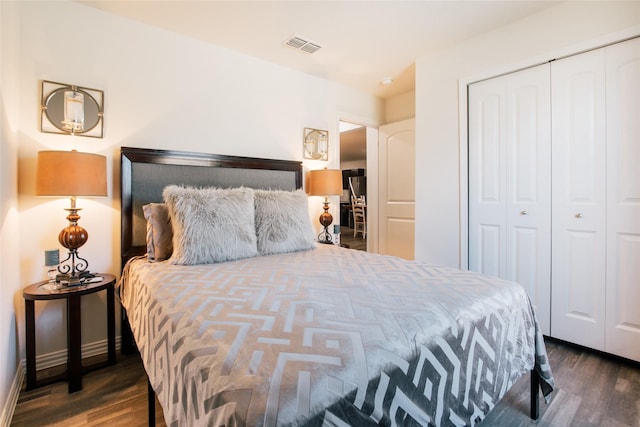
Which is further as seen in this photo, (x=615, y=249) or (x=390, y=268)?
(x=615, y=249)

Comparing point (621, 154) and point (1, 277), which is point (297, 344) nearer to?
point (1, 277)

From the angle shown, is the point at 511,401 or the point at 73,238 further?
the point at 73,238

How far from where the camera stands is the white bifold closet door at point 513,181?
7.58ft

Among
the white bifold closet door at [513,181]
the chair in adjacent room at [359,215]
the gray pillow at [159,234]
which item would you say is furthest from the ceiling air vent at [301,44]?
the chair in adjacent room at [359,215]

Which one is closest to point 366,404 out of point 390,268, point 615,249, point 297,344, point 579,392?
point 297,344

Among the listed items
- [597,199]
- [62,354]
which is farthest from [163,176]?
[597,199]

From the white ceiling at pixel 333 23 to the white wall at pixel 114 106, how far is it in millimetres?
162

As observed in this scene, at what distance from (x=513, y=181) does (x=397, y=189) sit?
1.61 m

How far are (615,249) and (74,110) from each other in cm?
376

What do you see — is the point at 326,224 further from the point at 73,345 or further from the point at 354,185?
the point at 354,185

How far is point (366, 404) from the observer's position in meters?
0.72

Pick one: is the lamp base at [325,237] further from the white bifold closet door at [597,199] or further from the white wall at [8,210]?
the white wall at [8,210]

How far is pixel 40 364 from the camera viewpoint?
1962 millimetres

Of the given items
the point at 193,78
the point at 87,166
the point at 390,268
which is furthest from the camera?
the point at 193,78
